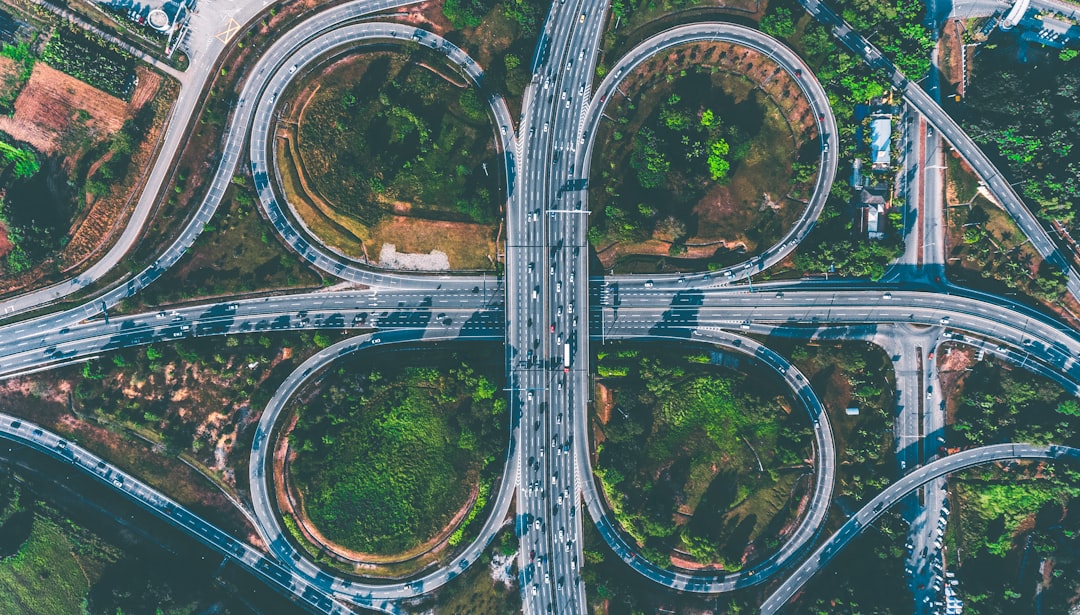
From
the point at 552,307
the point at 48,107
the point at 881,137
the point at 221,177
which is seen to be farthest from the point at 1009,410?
the point at 48,107

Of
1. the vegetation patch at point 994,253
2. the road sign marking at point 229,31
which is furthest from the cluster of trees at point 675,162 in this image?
the road sign marking at point 229,31

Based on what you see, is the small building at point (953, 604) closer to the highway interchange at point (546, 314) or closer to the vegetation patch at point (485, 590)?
the highway interchange at point (546, 314)

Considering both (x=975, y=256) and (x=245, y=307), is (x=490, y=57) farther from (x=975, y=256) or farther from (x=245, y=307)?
(x=975, y=256)

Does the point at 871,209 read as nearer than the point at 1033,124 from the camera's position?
No

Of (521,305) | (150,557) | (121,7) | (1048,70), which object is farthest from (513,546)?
(1048,70)

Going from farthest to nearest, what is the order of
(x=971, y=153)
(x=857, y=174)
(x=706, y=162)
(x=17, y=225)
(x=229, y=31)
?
(x=857, y=174) < (x=971, y=153) < (x=706, y=162) < (x=229, y=31) < (x=17, y=225)

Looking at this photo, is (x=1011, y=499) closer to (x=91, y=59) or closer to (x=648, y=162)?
(x=648, y=162)

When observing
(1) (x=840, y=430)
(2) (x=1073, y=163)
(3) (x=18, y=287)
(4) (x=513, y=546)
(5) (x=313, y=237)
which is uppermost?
(2) (x=1073, y=163)

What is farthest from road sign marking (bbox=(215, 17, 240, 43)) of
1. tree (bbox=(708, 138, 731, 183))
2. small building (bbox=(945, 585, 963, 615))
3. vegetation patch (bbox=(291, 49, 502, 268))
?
small building (bbox=(945, 585, 963, 615))
